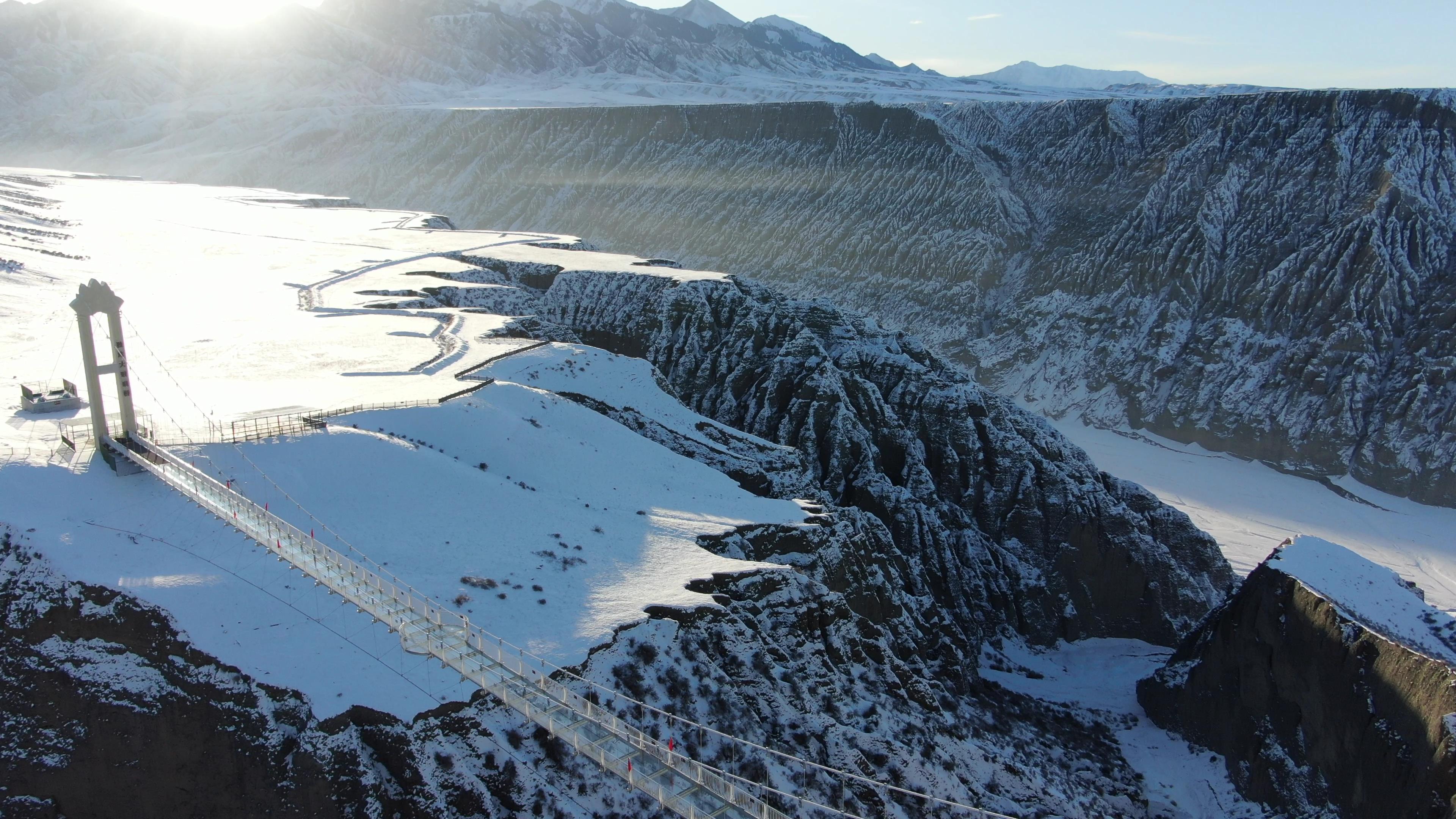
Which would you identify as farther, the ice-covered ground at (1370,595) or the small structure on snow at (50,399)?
the small structure on snow at (50,399)

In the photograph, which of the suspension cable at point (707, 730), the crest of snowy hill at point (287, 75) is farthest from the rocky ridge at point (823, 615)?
the crest of snowy hill at point (287, 75)

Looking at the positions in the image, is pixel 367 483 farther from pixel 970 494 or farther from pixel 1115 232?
pixel 1115 232

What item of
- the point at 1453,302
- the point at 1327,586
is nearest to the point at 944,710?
the point at 1327,586

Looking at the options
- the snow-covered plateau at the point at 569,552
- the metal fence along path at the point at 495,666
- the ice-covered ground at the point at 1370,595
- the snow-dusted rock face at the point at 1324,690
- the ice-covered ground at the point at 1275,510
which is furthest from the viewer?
the ice-covered ground at the point at 1275,510

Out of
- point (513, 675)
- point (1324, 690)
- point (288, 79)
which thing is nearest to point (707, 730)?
point (513, 675)

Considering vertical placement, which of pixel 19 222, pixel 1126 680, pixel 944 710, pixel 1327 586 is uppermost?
pixel 19 222

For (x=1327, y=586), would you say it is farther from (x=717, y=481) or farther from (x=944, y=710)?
(x=717, y=481)

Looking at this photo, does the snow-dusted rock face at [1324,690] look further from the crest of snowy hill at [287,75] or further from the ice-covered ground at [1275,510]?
the crest of snowy hill at [287,75]
